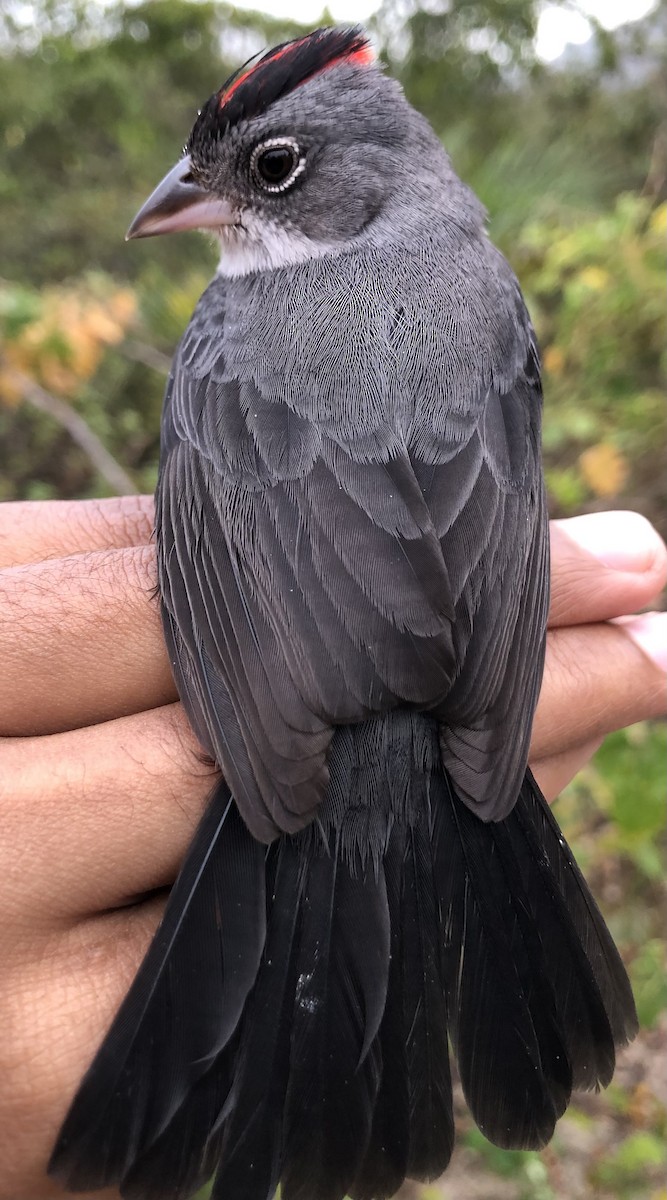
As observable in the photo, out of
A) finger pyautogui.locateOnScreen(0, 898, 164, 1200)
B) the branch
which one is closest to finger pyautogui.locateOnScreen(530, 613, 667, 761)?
finger pyautogui.locateOnScreen(0, 898, 164, 1200)

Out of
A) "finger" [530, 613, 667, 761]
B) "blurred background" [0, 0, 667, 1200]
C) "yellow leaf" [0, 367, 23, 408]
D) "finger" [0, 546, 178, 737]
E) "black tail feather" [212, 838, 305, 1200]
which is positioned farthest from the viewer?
"yellow leaf" [0, 367, 23, 408]

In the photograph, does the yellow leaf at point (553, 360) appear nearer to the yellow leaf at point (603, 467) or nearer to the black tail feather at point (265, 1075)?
the yellow leaf at point (603, 467)

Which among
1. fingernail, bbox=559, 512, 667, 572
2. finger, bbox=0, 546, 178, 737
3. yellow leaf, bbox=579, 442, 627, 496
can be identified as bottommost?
yellow leaf, bbox=579, 442, 627, 496

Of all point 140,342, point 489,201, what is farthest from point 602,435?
point 140,342

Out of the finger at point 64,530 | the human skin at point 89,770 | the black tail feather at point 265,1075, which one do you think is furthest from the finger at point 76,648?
the black tail feather at point 265,1075

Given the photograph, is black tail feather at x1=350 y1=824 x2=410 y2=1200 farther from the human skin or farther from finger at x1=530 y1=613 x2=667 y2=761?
finger at x1=530 y1=613 x2=667 y2=761

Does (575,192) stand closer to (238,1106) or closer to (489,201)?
(489,201)
